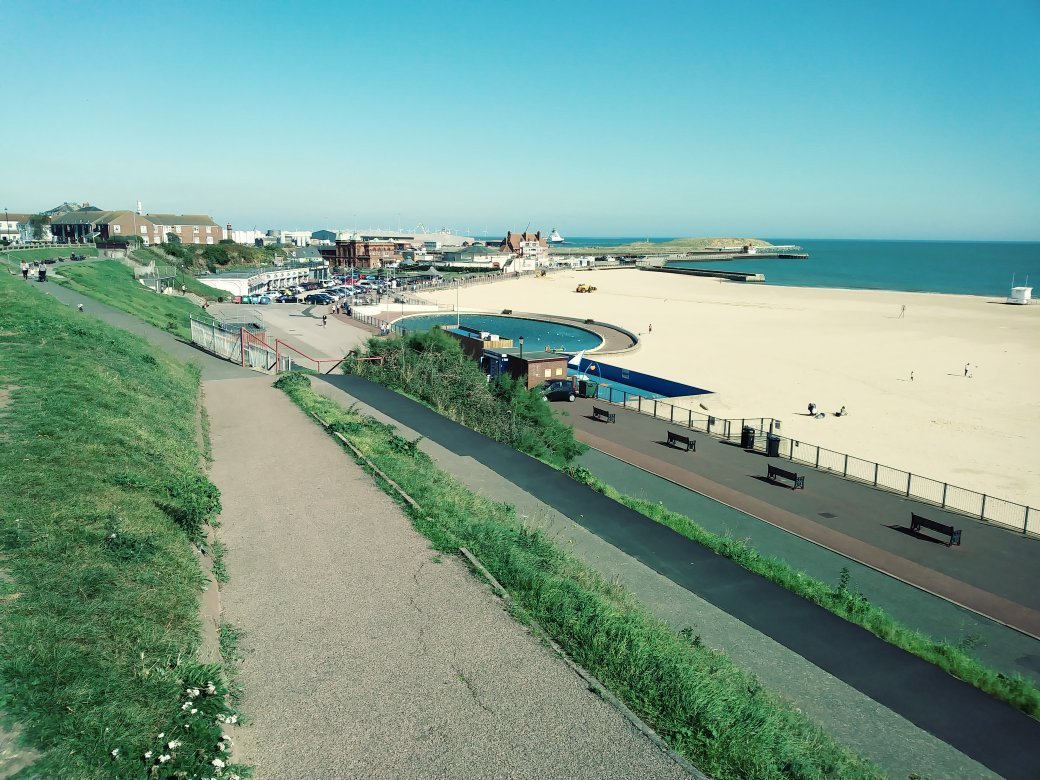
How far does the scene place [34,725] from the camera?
4832mm

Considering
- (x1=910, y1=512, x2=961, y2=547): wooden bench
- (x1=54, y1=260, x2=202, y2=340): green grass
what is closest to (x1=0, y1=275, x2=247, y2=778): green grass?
(x1=910, y1=512, x2=961, y2=547): wooden bench

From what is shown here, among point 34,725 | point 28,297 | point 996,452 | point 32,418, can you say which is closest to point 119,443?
point 32,418

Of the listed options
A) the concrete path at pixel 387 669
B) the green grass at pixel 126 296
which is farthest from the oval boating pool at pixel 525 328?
the concrete path at pixel 387 669

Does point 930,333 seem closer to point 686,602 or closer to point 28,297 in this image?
point 686,602

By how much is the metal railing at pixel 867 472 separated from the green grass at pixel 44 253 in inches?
2065

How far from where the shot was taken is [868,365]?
3853 centimetres

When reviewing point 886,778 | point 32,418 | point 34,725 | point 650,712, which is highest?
point 32,418

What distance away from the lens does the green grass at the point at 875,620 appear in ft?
27.3

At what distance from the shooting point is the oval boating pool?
49250 mm

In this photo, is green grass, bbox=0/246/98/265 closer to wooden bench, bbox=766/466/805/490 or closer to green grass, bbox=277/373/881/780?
wooden bench, bbox=766/466/805/490

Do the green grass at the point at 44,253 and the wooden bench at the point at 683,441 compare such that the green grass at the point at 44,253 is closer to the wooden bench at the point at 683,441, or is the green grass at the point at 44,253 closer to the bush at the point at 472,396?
the bush at the point at 472,396

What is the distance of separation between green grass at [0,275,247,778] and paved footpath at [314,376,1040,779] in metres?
5.41

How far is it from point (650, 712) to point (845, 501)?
42.2 ft

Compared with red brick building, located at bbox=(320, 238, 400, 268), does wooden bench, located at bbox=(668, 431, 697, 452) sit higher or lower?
lower
